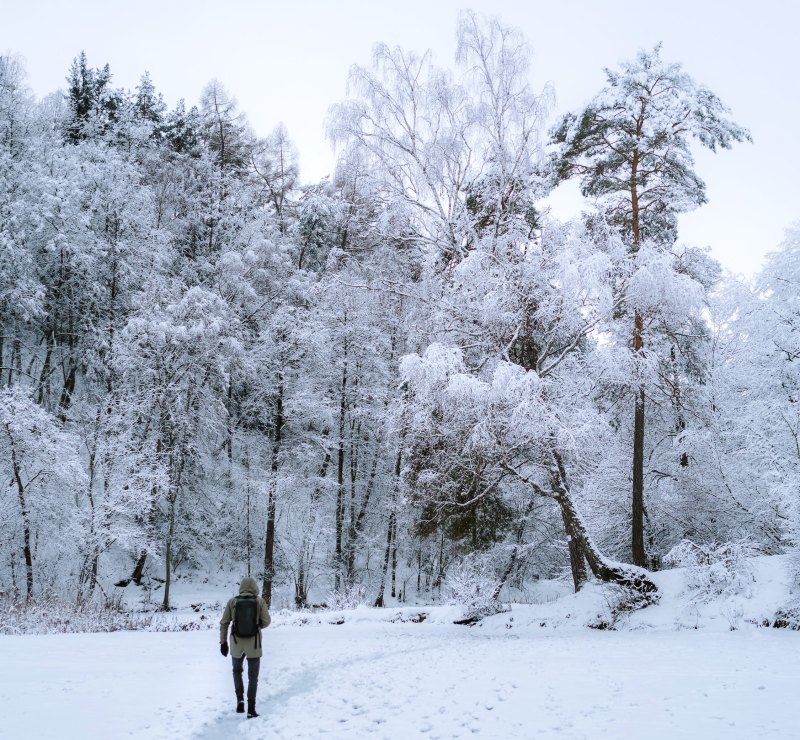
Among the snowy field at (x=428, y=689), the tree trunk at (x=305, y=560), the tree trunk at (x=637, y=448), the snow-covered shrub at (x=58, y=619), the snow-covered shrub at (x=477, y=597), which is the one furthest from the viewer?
the tree trunk at (x=305, y=560)

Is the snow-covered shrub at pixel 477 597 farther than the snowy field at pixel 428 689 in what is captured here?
Yes

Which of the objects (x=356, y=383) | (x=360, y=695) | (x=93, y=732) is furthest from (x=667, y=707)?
(x=356, y=383)

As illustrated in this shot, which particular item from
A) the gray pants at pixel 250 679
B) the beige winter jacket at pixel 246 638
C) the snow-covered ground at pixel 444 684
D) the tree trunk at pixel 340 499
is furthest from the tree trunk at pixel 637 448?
the tree trunk at pixel 340 499

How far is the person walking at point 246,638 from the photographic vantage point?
21.1ft

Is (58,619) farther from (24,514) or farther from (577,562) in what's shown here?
(577,562)

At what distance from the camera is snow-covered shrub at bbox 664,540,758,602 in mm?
10797

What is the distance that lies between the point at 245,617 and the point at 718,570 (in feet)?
30.0

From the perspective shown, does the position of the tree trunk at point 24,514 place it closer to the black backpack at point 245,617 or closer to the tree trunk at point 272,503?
the tree trunk at point 272,503

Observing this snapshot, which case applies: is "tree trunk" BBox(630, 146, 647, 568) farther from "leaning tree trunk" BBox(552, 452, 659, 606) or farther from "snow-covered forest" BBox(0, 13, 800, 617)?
"leaning tree trunk" BBox(552, 452, 659, 606)

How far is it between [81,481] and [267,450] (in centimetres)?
976

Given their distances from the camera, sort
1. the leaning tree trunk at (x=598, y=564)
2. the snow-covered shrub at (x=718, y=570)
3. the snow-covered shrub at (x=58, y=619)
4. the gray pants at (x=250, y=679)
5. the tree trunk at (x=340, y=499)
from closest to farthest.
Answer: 1. the gray pants at (x=250, y=679)
2. the snow-covered shrub at (x=718, y=570)
3. the snow-covered shrub at (x=58, y=619)
4. the leaning tree trunk at (x=598, y=564)
5. the tree trunk at (x=340, y=499)

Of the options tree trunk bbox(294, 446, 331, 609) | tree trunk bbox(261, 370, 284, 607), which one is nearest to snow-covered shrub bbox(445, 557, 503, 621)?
tree trunk bbox(261, 370, 284, 607)

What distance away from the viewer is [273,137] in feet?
97.9

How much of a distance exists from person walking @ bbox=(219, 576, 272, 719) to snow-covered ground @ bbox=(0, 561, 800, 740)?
0.26 meters
